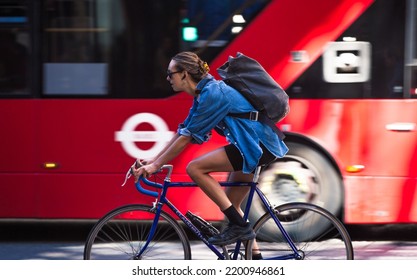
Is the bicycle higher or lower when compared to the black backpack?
lower

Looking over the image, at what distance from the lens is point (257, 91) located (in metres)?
5.50

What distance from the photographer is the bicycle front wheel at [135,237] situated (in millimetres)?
5590

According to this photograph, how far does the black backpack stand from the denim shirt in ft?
0.13

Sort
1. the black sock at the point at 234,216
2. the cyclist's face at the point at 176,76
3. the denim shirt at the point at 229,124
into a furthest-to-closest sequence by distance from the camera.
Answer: the cyclist's face at the point at 176,76 → the black sock at the point at 234,216 → the denim shirt at the point at 229,124

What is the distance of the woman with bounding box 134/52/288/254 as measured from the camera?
17.7 ft

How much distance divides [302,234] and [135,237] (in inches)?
43.6

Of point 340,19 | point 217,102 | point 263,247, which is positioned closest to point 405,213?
point 340,19

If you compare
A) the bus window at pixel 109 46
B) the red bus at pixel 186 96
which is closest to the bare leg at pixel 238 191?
the red bus at pixel 186 96

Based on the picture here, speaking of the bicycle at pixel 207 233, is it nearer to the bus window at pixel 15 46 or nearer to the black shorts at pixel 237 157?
the black shorts at pixel 237 157

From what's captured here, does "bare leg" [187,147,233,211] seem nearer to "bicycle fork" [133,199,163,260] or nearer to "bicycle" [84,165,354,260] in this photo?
"bicycle" [84,165,354,260]

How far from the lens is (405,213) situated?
7.71 metres

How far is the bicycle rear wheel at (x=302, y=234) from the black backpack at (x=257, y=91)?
0.52m

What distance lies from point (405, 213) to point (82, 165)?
298 centimetres

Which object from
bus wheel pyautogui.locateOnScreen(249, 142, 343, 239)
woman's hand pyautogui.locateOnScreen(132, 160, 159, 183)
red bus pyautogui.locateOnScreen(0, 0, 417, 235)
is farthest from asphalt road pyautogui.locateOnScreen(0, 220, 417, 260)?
woman's hand pyautogui.locateOnScreen(132, 160, 159, 183)
